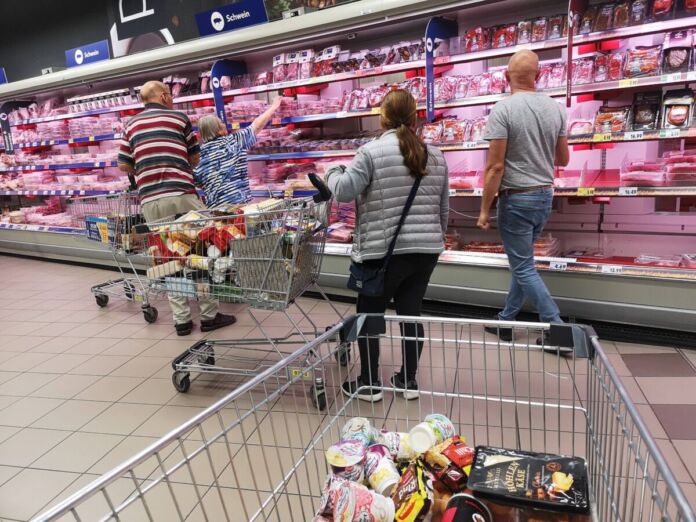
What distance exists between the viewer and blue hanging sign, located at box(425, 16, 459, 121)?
3.70 metres

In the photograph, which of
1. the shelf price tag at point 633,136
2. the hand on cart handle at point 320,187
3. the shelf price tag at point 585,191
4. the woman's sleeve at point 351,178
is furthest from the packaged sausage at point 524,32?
the hand on cart handle at point 320,187

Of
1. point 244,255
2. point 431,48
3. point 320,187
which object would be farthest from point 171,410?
point 431,48

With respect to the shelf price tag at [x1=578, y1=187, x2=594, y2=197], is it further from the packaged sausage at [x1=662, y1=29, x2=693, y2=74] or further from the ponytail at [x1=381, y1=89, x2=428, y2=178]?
the ponytail at [x1=381, y1=89, x2=428, y2=178]

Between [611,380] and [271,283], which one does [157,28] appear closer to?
[271,283]

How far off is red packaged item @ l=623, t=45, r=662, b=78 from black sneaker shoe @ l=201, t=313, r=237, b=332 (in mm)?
3342

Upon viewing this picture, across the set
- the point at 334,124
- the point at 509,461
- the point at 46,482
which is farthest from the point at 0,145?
the point at 509,461

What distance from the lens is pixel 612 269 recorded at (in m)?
3.32

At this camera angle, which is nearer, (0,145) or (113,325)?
(113,325)

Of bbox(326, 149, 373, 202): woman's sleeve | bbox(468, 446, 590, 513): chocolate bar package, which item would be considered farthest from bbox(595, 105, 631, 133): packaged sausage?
bbox(468, 446, 590, 513): chocolate bar package

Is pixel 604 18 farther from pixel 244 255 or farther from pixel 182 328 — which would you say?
pixel 182 328

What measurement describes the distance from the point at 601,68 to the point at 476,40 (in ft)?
2.89

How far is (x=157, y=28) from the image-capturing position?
244 inches

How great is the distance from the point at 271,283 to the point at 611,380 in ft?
6.14

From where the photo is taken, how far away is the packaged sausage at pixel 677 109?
3.14 metres
